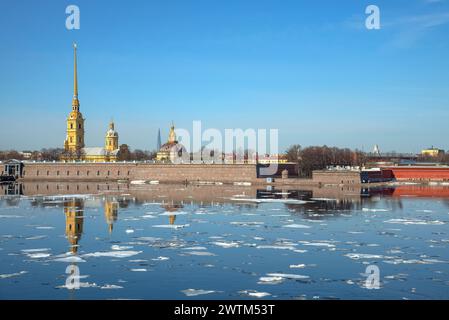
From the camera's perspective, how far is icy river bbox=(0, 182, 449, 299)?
37.5 feet

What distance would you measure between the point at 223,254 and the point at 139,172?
Answer: 2024 inches

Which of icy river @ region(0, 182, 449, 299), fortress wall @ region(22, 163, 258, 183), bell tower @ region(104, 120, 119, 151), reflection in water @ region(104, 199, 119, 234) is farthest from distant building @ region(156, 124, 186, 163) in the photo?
icy river @ region(0, 182, 449, 299)

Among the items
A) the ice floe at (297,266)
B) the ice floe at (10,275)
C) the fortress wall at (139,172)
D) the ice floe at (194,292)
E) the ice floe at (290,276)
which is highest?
the fortress wall at (139,172)

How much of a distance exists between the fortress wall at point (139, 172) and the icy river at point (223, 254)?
34523 millimetres

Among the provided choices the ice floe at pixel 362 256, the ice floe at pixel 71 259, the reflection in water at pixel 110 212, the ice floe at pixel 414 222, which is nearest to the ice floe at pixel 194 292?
the ice floe at pixel 71 259

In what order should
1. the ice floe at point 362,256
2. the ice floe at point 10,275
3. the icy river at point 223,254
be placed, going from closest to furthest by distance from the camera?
the icy river at point 223,254 < the ice floe at point 10,275 < the ice floe at point 362,256

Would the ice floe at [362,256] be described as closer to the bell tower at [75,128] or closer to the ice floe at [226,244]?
the ice floe at [226,244]

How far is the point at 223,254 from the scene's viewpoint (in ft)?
50.6

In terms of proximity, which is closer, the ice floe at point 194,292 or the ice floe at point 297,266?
the ice floe at point 194,292

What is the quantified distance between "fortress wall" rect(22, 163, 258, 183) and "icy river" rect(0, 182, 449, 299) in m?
34.5

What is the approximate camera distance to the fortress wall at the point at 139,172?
61.5 metres

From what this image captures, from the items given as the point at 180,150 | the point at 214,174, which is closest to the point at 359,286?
the point at 214,174
